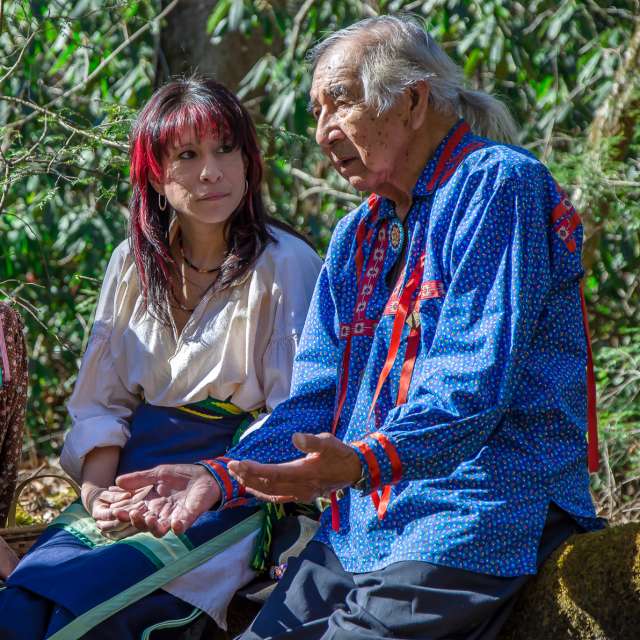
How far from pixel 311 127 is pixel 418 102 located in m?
3.04

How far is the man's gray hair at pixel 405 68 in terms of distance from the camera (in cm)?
243

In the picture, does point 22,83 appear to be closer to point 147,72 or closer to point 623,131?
point 147,72

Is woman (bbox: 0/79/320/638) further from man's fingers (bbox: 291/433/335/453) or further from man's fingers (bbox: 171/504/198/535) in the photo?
man's fingers (bbox: 291/433/335/453)

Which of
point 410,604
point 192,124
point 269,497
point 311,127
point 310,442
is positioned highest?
point 192,124

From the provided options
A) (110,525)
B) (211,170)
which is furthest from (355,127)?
(110,525)

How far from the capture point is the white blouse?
2.93 m

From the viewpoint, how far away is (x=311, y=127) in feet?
17.9

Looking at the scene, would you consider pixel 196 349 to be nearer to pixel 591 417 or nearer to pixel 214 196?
pixel 214 196

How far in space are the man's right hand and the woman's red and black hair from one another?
2.17 ft

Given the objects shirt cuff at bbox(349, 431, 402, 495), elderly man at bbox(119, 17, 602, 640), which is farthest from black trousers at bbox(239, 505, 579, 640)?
shirt cuff at bbox(349, 431, 402, 495)

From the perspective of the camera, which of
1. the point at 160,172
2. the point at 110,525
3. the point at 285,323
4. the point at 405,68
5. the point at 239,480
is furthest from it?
the point at 160,172

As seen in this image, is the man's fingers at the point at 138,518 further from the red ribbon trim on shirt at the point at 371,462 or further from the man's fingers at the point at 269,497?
the red ribbon trim on shirt at the point at 371,462

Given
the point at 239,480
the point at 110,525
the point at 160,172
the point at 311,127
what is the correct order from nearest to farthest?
the point at 239,480, the point at 110,525, the point at 160,172, the point at 311,127

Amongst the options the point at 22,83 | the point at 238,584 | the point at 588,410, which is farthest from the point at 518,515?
the point at 22,83
